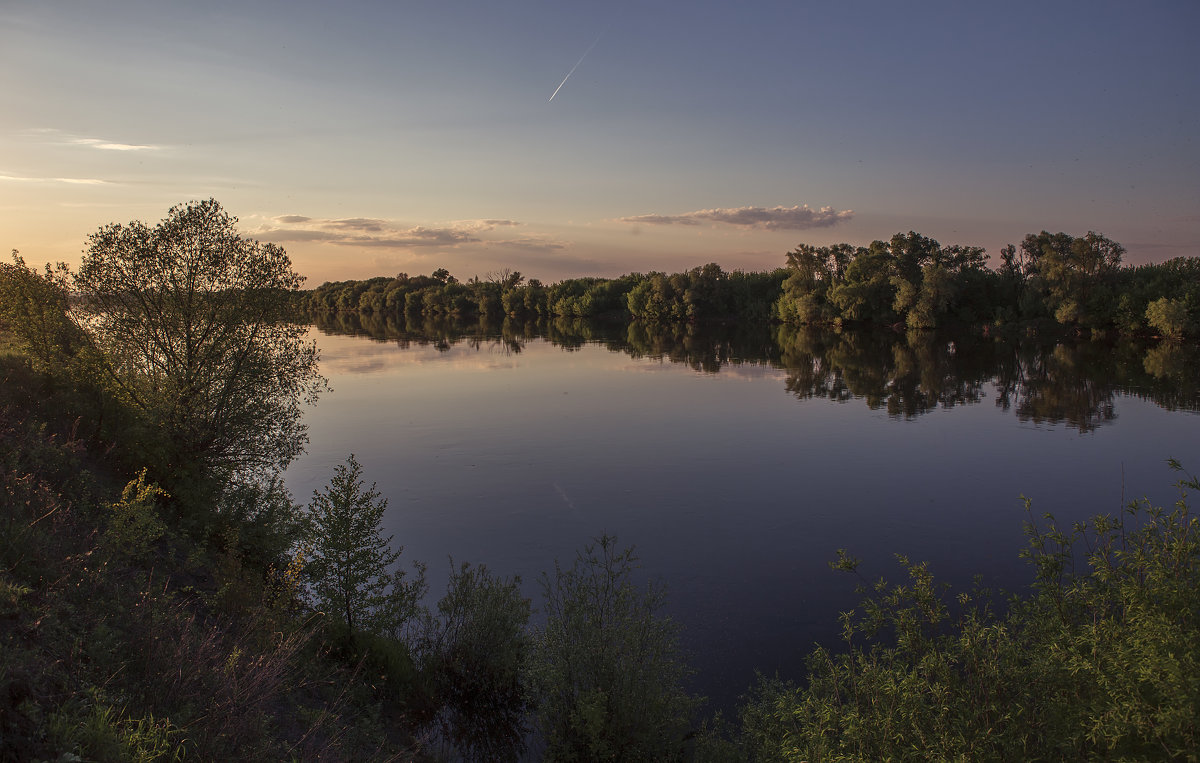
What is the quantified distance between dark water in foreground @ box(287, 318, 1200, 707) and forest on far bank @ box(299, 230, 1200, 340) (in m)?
25.9

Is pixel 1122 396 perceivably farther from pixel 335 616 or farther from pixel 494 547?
pixel 335 616

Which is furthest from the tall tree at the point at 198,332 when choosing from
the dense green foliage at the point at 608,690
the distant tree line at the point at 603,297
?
the distant tree line at the point at 603,297

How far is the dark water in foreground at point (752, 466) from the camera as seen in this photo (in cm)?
1811

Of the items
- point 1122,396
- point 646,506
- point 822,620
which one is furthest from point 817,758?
point 1122,396

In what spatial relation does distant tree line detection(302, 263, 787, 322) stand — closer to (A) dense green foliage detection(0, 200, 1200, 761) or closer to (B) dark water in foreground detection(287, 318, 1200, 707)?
(B) dark water in foreground detection(287, 318, 1200, 707)

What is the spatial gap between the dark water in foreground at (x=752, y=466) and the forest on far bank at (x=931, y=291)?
1021 inches

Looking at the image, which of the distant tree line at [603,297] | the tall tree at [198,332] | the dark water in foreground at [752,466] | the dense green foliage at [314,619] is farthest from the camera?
the distant tree line at [603,297]

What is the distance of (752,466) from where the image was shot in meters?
29.0

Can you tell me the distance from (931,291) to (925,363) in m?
39.8

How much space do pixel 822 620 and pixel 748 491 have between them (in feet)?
31.9

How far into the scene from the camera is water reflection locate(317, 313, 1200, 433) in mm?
43656

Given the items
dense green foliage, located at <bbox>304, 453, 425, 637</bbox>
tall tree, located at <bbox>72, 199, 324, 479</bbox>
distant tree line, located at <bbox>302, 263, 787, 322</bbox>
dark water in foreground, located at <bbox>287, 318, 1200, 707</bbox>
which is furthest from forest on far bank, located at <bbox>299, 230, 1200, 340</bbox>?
dense green foliage, located at <bbox>304, 453, 425, 637</bbox>

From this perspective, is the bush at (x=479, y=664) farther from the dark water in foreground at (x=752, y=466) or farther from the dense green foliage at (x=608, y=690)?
the dark water in foreground at (x=752, y=466)

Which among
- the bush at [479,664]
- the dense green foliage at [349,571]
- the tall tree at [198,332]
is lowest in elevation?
the bush at [479,664]
